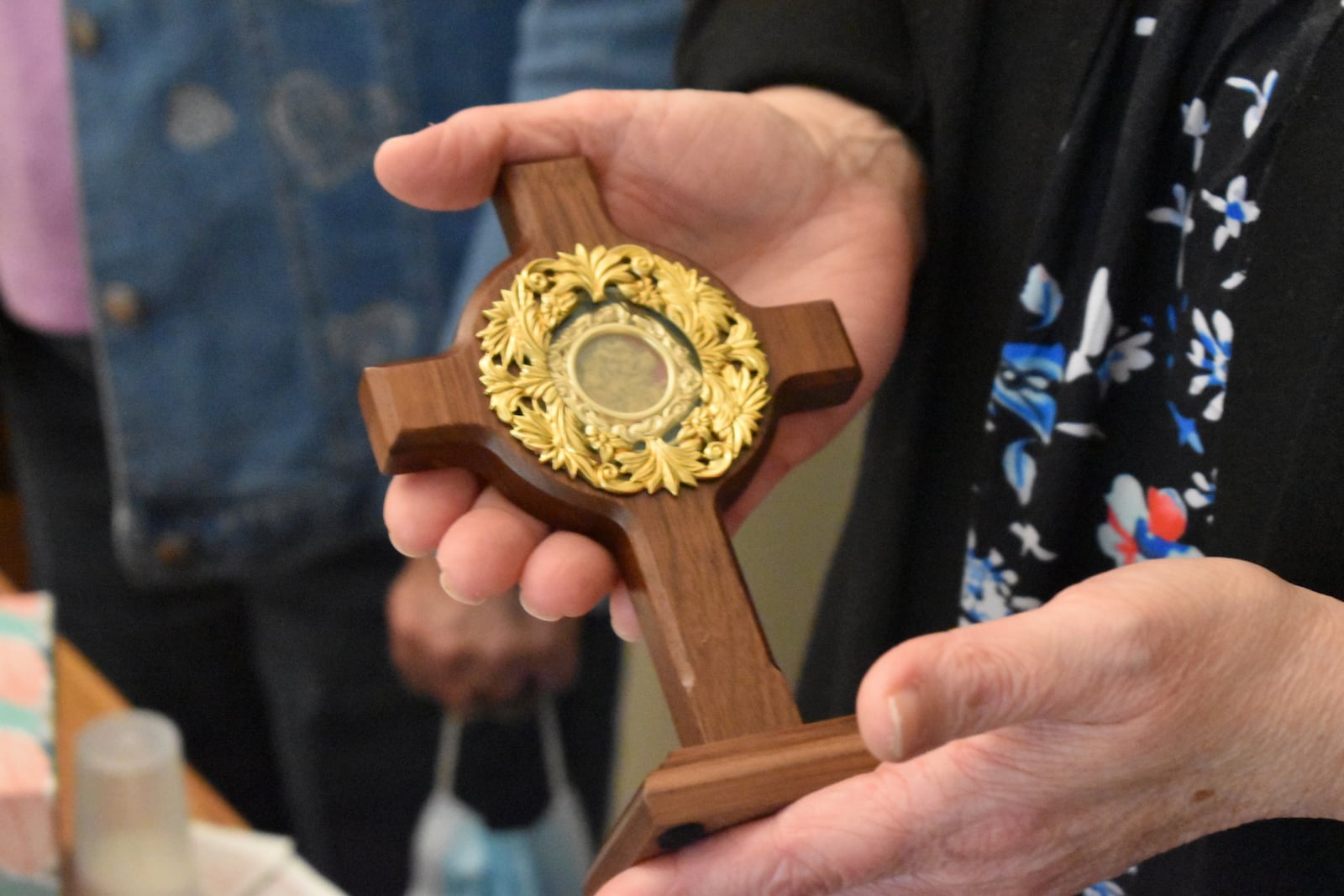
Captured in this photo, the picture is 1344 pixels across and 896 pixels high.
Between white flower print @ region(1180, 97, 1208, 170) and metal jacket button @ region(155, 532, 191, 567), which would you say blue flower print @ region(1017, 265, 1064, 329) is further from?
metal jacket button @ region(155, 532, 191, 567)

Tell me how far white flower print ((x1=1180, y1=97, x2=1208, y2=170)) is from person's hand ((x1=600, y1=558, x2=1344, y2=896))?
0.22m

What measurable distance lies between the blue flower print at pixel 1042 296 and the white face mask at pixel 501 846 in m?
0.79

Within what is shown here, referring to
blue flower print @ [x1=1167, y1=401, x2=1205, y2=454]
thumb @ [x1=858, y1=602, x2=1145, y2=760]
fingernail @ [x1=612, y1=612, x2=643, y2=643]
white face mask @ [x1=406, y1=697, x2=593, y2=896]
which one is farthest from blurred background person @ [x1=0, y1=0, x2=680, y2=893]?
thumb @ [x1=858, y1=602, x2=1145, y2=760]

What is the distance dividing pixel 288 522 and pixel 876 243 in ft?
2.06

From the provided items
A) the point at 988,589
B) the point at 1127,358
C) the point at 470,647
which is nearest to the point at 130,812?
the point at 470,647

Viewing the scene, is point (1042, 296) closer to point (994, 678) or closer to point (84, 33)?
point (994, 678)

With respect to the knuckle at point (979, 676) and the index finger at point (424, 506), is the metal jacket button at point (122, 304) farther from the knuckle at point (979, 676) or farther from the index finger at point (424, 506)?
the knuckle at point (979, 676)

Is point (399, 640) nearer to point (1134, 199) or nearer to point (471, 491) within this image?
point (471, 491)

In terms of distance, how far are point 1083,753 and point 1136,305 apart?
26 cm

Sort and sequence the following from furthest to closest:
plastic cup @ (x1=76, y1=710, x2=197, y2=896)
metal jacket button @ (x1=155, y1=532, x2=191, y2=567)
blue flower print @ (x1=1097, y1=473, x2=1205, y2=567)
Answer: metal jacket button @ (x1=155, y1=532, x2=191, y2=567) → plastic cup @ (x1=76, y1=710, x2=197, y2=896) → blue flower print @ (x1=1097, y1=473, x2=1205, y2=567)

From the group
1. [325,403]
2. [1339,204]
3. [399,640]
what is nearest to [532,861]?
[399,640]

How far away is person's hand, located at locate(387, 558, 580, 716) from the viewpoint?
1.07 metres

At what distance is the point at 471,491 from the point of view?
2.04 ft

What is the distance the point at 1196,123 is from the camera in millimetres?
573
